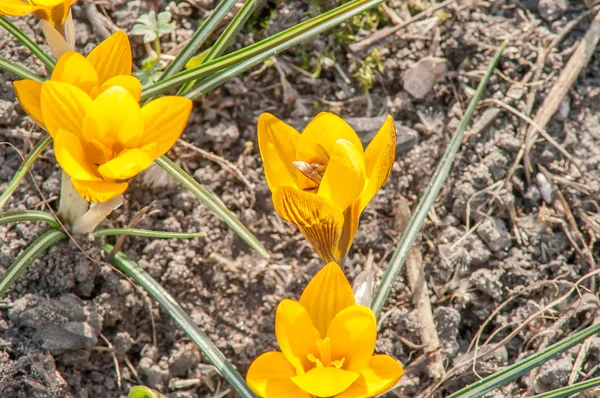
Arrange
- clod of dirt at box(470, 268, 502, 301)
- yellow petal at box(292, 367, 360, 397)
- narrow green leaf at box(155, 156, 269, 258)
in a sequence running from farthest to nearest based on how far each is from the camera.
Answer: clod of dirt at box(470, 268, 502, 301)
narrow green leaf at box(155, 156, 269, 258)
yellow petal at box(292, 367, 360, 397)

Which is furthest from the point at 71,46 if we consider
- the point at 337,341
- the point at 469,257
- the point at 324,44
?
the point at 469,257

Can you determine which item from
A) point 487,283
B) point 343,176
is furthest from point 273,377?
point 487,283

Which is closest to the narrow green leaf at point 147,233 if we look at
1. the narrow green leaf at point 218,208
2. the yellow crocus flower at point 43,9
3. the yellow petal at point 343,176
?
the narrow green leaf at point 218,208

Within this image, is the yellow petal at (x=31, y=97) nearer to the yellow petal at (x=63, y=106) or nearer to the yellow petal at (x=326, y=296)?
the yellow petal at (x=63, y=106)

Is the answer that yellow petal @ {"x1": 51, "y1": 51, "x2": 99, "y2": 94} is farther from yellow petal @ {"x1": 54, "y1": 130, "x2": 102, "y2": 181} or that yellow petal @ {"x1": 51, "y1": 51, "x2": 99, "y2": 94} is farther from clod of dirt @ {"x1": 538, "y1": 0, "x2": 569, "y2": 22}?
clod of dirt @ {"x1": 538, "y1": 0, "x2": 569, "y2": 22}

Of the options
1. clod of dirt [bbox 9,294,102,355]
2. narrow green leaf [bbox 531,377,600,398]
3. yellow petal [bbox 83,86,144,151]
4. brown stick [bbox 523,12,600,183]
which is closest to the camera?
yellow petal [bbox 83,86,144,151]

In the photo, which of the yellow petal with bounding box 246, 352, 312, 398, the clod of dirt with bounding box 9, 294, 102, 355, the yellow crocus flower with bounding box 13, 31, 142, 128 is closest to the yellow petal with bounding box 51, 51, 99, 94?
the yellow crocus flower with bounding box 13, 31, 142, 128

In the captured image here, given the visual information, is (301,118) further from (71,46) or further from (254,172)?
(71,46)
